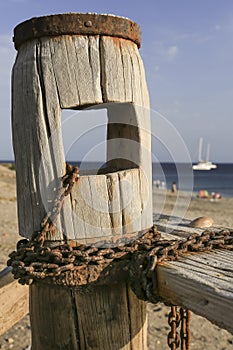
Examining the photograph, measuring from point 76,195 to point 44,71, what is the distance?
0.59m

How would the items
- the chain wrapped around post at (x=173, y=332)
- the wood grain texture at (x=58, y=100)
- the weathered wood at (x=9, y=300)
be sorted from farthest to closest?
the weathered wood at (x=9, y=300), the chain wrapped around post at (x=173, y=332), the wood grain texture at (x=58, y=100)

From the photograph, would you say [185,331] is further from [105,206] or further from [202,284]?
[105,206]

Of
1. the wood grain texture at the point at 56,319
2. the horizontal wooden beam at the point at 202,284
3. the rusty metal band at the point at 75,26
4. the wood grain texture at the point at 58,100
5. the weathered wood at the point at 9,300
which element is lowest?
the weathered wood at the point at 9,300

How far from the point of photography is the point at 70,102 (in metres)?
1.78

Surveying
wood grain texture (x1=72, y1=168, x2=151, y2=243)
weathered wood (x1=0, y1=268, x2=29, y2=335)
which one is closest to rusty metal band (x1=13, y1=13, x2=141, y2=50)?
wood grain texture (x1=72, y1=168, x2=151, y2=243)

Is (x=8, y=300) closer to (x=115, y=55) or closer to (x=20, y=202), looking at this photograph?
(x=20, y=202)

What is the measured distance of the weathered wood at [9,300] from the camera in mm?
2691

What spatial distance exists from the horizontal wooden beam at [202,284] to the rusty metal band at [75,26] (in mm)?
1114

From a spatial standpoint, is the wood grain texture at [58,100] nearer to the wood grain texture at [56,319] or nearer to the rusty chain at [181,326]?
the wood grain texture at [56,319]

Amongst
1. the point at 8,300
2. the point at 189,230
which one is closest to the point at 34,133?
the point at 189,230

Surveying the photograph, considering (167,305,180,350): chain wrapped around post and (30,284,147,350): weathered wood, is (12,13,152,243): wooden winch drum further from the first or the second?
(167,305,180,350): chain wrapped around post

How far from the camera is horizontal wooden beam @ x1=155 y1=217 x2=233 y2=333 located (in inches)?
56.1

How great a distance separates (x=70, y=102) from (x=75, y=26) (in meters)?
0.35

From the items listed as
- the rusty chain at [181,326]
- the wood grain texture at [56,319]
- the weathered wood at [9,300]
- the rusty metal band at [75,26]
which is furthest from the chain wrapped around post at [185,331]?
the rusty metal band at [75,26]
